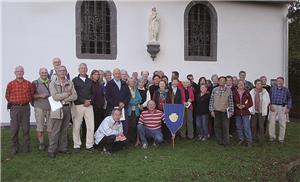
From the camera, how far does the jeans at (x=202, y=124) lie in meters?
10.4

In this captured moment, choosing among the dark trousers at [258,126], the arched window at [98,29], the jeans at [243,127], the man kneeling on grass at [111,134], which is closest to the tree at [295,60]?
the arched window at [98,29]

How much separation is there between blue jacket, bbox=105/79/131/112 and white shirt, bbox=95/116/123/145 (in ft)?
1.28

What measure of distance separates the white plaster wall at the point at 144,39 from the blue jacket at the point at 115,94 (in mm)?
4181

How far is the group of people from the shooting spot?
336 inches

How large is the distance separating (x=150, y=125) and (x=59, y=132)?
2049 mm

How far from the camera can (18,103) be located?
8500 mm

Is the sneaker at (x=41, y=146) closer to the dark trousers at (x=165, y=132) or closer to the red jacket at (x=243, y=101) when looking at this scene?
the dark trousers at (x=165, y=132)

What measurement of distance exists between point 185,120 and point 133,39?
4.45m

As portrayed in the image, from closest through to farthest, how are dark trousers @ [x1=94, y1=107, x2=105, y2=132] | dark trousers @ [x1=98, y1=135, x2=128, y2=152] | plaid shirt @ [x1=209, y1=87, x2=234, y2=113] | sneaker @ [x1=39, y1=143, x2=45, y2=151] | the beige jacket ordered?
1. the beige jacket
2. dark trousers @ [x1=98, y1=135, x2=128, y2=152]
3. sneaker @ [x1=39, y1=143, x2=45, y2=151]
4. dark trousers @ [x1=94, y1=107, x2=105, y2=132]
5. plaid shirt @ [x1=209, y1=87, x2=234, y2=113]

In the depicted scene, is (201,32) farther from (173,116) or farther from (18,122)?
(18,122)

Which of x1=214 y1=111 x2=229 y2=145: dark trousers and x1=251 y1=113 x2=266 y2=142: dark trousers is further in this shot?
x1=251 y1=113 x2=266 y2=142: dark trousers

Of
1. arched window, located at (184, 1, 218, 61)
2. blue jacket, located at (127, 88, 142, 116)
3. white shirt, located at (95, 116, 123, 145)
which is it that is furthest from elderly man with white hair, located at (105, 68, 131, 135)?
arched window, located at (184, 1, 218, 61)

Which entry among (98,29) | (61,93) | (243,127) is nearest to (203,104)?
(243,127)

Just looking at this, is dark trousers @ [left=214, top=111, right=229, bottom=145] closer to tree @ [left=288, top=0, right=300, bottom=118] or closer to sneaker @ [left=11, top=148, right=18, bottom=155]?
sneaker @ [left=11, top=148, right=18, bottom=155]
